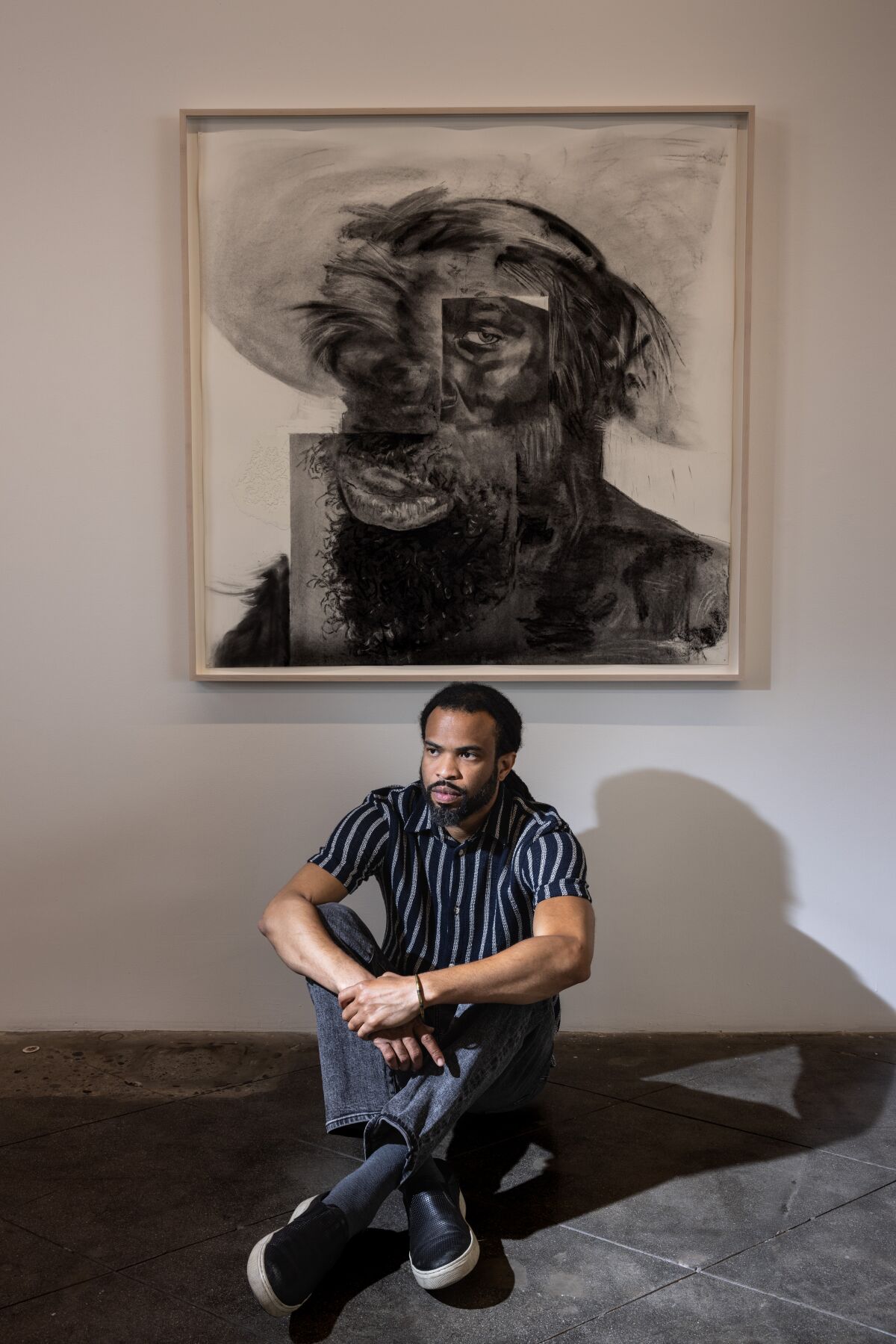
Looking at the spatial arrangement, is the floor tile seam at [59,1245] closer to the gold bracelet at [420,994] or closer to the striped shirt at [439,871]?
the gold bracelet at [420,994]

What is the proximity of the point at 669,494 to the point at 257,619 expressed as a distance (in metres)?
1.09

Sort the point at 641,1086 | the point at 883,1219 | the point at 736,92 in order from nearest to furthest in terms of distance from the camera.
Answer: the point at 883,1219
the point at 641,1086
the point at 736,92

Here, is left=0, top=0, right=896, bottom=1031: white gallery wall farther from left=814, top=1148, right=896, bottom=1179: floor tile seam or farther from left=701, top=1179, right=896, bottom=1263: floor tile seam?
left=701, top=1179, right=896, bottom=1263: floor tile seam

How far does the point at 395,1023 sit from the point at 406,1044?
0.04 meters

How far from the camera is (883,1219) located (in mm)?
2105

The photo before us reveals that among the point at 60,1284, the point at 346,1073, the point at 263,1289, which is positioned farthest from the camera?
the point at 346,1073

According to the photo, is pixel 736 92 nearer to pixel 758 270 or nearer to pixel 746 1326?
pixel 758 270

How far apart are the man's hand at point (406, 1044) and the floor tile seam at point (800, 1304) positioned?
21.7 inches

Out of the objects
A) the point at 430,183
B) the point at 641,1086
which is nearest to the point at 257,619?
the point at 430,183

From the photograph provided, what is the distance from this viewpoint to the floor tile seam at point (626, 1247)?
6.39ft

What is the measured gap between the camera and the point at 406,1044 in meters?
2.07

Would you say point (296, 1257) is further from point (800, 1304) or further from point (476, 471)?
point (476, 471)

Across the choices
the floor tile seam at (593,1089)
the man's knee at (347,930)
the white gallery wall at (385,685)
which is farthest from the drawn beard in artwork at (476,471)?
the floor tile seam at (593,1089)

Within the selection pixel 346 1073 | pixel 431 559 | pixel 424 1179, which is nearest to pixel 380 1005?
pixel 346 1073
